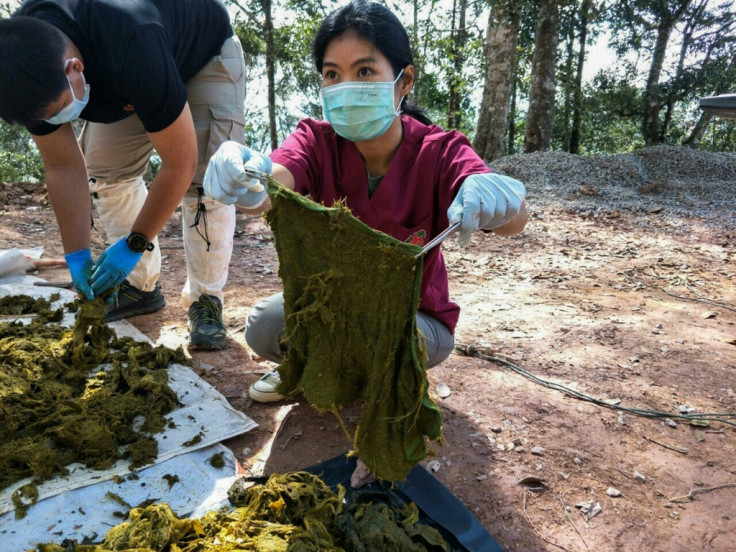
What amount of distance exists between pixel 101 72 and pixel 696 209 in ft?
21.4

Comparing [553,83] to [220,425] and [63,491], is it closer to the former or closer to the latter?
[220,425]

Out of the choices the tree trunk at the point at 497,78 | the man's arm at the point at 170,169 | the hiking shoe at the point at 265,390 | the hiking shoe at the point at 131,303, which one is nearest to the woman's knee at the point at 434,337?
the hiking shoe at the point at 265,390

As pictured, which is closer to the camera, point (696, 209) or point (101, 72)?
→ point (101, 72)

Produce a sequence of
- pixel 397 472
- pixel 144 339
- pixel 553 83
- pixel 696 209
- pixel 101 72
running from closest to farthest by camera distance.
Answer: pixel 397 472 < pixel 101 72 < pixel 144 339 < pixel 696 209 < pixel 553 83

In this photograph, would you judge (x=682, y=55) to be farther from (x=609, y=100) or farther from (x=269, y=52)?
(x=269, y=52)

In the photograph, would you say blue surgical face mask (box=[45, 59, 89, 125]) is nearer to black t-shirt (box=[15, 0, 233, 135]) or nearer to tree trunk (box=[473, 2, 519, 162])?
black t-shirt (box=[15, 0, 233, 135])

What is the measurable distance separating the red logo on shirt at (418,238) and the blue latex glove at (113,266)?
1.23m

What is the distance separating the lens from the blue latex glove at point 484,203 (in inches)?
51.6

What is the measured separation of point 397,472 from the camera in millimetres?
1384

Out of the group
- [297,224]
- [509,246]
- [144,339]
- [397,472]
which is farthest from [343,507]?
[509,246]

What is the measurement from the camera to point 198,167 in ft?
8.00

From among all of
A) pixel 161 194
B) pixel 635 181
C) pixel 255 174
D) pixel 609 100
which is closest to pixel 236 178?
pixel 255 174

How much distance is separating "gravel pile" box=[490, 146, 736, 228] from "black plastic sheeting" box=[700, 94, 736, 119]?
3.27m

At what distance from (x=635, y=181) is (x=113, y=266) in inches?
281
